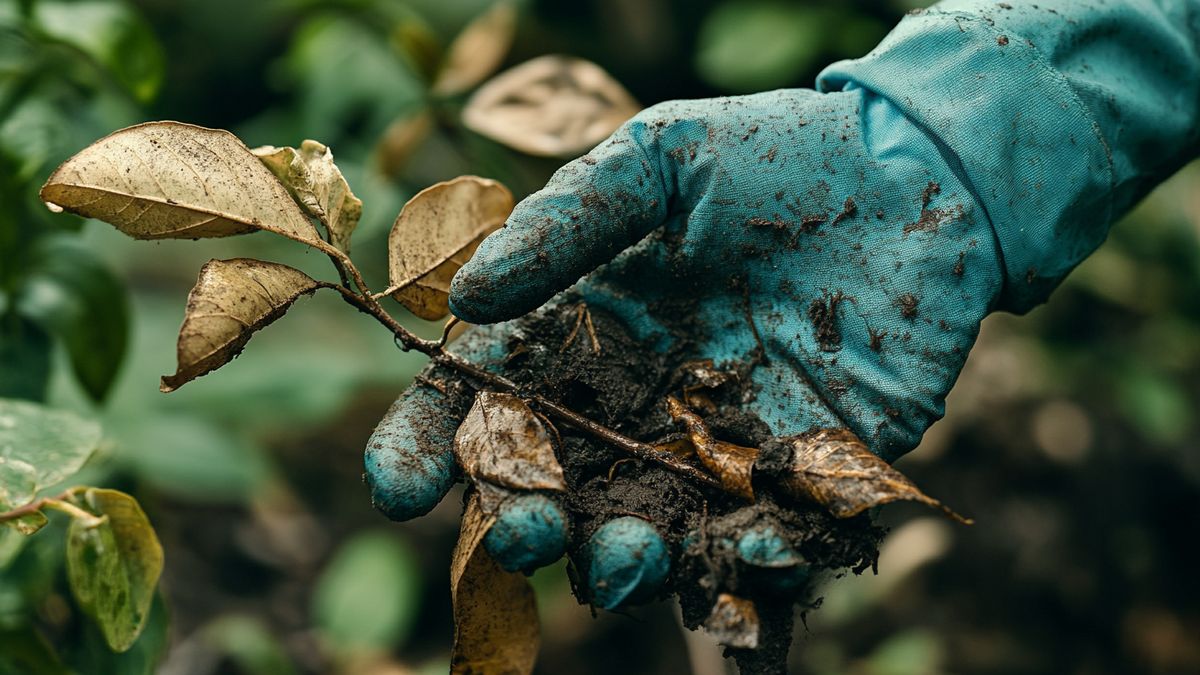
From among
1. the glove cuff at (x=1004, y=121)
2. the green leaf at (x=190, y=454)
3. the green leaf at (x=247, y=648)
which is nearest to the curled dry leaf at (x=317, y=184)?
the glove cuff at (x=1004, y=121)

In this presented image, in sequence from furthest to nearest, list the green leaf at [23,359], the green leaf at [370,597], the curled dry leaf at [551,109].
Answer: the green leaf at [370,597] → the curled dry leaf at [551,109] → the green leaf at [23,359]

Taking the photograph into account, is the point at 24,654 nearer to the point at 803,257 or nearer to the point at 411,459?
the point at 411,459

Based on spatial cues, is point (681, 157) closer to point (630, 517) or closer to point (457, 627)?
point (630, 517)

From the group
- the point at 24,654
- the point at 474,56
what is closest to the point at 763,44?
the point at 474,56

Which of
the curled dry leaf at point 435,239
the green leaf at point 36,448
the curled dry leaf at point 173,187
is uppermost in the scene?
the curled dry leaf at point 173,187

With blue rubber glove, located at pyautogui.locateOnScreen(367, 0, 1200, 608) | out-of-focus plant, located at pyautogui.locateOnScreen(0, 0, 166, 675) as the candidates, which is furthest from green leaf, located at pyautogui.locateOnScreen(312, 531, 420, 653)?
blue rubber glove, located at pyautogui.locateOnScreen(367, 0, 1200, 608)

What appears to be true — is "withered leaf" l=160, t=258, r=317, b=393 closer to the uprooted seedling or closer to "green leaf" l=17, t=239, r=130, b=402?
the uprooted seedling

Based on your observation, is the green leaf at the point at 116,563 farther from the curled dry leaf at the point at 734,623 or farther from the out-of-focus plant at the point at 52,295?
the curled dry leaf at the point at 734,623
